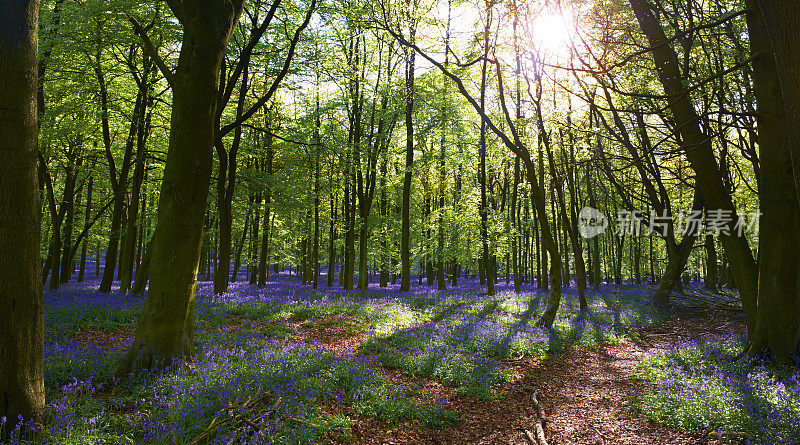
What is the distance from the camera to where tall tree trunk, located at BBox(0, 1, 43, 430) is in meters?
3.27

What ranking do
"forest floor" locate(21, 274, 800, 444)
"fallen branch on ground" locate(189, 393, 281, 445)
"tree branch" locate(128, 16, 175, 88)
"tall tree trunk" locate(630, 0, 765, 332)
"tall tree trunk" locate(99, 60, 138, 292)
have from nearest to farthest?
"fallen branch on ground" locate(189, 393, 281, 445) < "forest floor" locate(21, 274, 800, 444) < "tree branch" locate(128, 16, 175, 88) < "tall tree trunk" locate(630, 0, 765, 332) < "tall tree trunk" locate(99, 60, 138, 292)

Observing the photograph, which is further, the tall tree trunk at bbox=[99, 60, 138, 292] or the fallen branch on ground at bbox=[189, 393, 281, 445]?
the tall tree trunk at bbox=[99, 60, 138, 292]

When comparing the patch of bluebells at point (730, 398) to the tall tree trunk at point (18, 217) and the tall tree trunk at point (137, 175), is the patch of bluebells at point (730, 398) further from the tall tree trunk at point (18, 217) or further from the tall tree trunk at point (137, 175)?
the tall tree trunk at point (137, 175)

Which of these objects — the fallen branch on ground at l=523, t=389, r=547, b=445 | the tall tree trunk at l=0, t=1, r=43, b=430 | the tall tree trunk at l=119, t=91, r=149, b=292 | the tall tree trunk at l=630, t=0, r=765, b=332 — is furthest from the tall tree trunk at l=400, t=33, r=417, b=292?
the tall tree trunk at l=0, t=1, r=43, b=430

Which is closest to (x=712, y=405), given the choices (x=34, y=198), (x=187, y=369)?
(x=187, y=369)

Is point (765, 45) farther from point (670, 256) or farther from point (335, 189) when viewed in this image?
point (335, 189)

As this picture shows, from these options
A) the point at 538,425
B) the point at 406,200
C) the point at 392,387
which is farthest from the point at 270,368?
the point at 406,200

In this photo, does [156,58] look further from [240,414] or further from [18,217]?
[240,414]

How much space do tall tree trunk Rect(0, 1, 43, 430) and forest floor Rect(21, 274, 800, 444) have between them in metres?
0.59

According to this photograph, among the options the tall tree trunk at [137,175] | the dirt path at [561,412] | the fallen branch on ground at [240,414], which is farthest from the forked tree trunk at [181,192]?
the tall tree trunk at [137,175]

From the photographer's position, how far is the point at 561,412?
6598mm

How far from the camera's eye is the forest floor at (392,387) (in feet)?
14.5

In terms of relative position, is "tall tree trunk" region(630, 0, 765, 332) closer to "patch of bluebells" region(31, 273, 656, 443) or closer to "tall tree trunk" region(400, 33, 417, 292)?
"patch of bluebells" region(31, 273, 656, 443)

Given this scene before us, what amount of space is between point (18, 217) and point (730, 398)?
9110 millimetres
